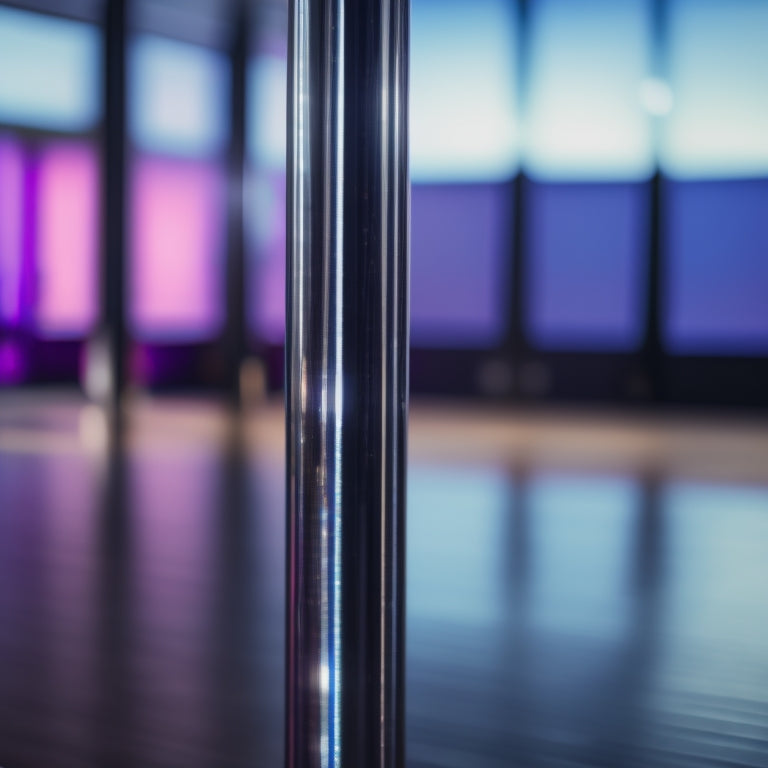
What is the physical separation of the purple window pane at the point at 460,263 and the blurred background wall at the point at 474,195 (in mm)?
16

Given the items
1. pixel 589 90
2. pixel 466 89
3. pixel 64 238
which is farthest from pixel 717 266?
pixel 64 238

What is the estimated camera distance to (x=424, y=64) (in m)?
7.98

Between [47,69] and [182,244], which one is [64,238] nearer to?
[182,244]

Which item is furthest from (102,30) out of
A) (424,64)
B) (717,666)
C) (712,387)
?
(717,666)

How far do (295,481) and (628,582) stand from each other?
212 cm

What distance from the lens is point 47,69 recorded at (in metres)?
7.93

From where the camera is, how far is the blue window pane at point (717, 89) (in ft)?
23.6

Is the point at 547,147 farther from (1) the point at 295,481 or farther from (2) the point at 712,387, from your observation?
(1) the point at 295,481

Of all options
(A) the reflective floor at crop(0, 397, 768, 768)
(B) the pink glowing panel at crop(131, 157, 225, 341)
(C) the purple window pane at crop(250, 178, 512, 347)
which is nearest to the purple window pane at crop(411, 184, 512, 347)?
(C) the purple window pane at crop(250, 178, 512, 347)

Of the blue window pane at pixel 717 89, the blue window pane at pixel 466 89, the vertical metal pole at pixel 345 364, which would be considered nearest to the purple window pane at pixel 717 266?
the blue window pane at pixel 717 89

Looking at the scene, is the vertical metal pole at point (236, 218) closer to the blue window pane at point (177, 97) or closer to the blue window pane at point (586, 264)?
the blue window pane at point (177, 97)

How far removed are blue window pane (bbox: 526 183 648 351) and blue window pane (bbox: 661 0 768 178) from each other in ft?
1.41

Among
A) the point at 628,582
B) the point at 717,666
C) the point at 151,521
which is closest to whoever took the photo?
the point at 717,666

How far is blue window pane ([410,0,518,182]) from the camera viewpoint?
25.8 feet
